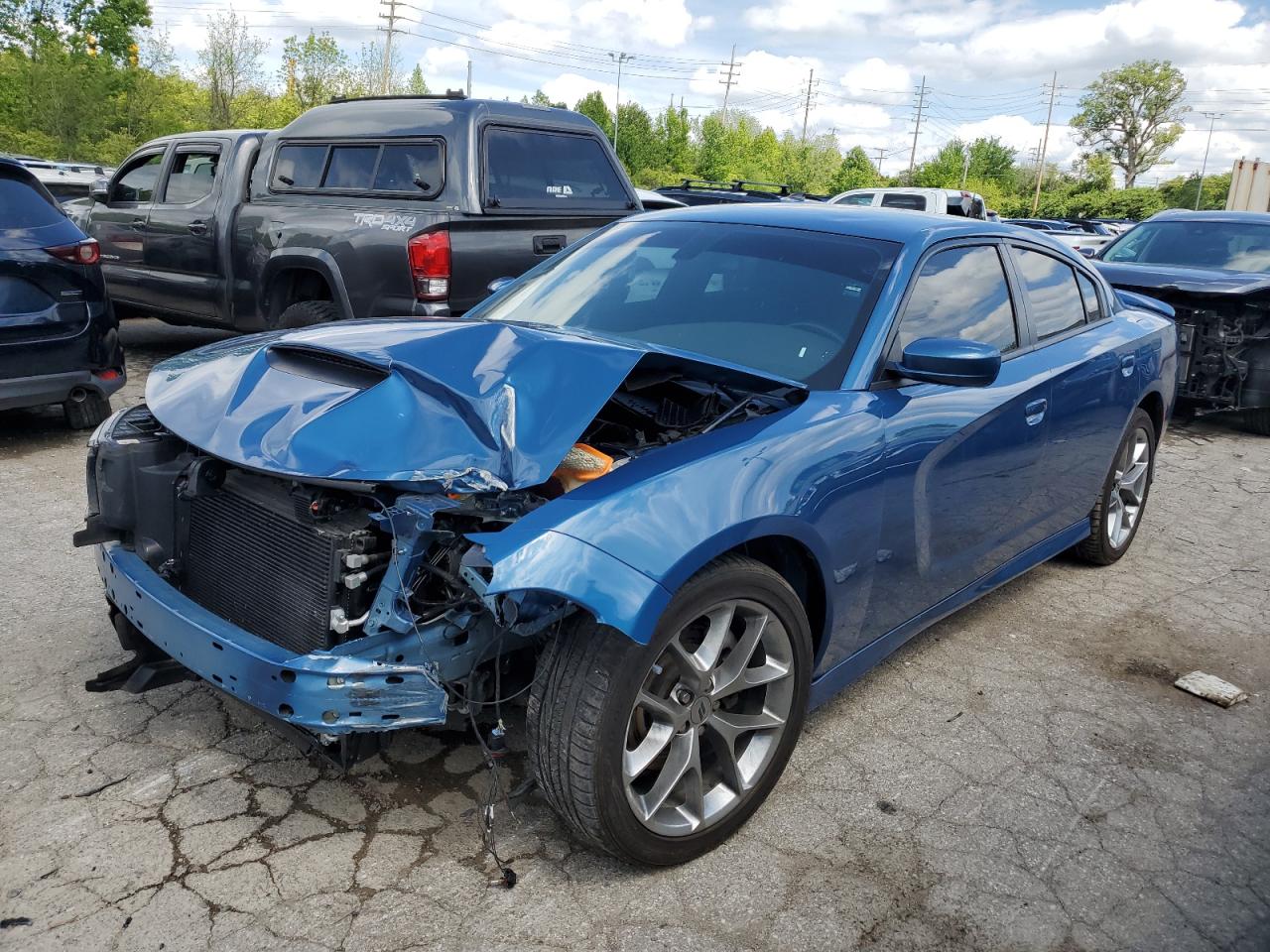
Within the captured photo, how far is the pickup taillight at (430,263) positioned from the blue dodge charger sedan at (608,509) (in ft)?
9.23

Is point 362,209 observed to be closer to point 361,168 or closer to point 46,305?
point 361,168

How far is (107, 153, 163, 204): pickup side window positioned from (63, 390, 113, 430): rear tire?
9.79ft

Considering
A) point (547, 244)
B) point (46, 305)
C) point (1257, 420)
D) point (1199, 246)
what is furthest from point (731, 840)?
point (1199, 246)

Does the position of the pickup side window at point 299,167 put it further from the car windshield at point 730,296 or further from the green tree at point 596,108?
the green tree at point 596,108

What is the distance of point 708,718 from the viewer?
2656 millimetres

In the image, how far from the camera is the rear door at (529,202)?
6566mm

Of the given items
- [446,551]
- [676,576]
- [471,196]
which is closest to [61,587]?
[446,551]

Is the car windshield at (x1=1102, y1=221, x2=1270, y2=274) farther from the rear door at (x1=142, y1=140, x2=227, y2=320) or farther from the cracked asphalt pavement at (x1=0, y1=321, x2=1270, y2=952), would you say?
the rear door at (x1=142, y1=140, x2=227, y2=320)

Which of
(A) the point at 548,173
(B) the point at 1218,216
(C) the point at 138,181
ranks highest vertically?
(B) the point at 1218,216

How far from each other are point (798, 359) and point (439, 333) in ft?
3.70

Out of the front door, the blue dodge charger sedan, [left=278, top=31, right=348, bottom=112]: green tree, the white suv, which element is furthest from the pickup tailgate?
[left=278, top=31, right=348, bottom=112]: green tree

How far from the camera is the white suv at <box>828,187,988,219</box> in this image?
18.7 m

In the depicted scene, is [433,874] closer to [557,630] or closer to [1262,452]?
[557,630]

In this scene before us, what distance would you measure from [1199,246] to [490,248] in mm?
6716
